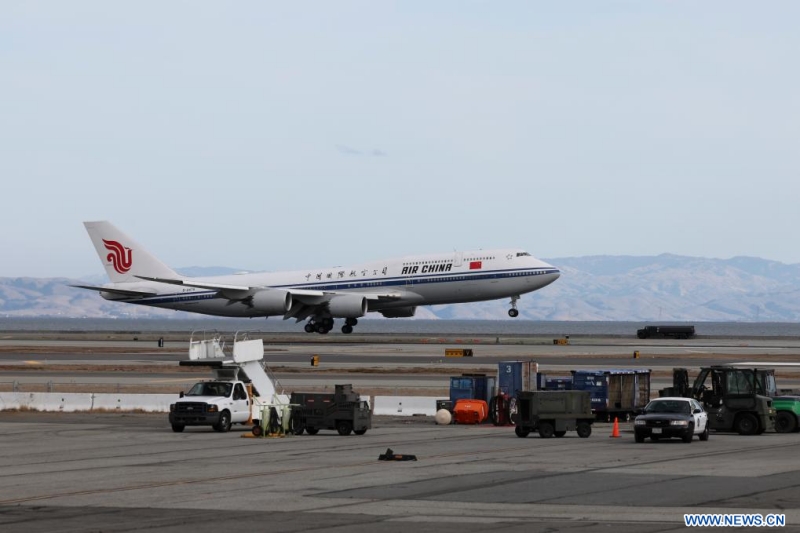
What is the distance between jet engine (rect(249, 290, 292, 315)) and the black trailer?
56.8 meters

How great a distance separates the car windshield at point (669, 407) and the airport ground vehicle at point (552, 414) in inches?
93.3

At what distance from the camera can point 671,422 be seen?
36.2 m

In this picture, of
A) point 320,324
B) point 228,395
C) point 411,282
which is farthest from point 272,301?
point 228,395

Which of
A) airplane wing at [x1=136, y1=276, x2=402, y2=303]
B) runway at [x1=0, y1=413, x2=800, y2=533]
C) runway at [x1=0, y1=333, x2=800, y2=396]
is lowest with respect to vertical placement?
runway at [x1=0, y1=413, x2=800, y2=533]

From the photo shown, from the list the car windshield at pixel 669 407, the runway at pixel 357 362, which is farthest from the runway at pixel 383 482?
the runway at pixel 357 362

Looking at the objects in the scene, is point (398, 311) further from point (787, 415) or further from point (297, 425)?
point (297, 425)

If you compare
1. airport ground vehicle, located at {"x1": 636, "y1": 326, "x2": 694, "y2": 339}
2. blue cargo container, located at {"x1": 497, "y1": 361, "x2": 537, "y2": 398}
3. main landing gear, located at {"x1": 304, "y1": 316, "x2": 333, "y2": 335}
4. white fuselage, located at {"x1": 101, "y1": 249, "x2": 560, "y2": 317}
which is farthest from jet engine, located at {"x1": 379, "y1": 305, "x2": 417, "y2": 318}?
blue cargo container, located at {"x1": 497, "y1": 361, "x2": 537, "y2": 398}

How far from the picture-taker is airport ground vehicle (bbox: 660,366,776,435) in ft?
133

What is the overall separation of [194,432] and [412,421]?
9718mm

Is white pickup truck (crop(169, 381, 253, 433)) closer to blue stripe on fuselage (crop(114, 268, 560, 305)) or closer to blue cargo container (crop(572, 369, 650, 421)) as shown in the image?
blue cargo container (crop(572, 369, 650, 421))

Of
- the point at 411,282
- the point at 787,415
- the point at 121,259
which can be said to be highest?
the point at 121,259

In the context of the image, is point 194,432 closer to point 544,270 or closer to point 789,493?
point 789,493

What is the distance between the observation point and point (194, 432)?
41.4 m

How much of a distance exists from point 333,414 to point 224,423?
4451mm
